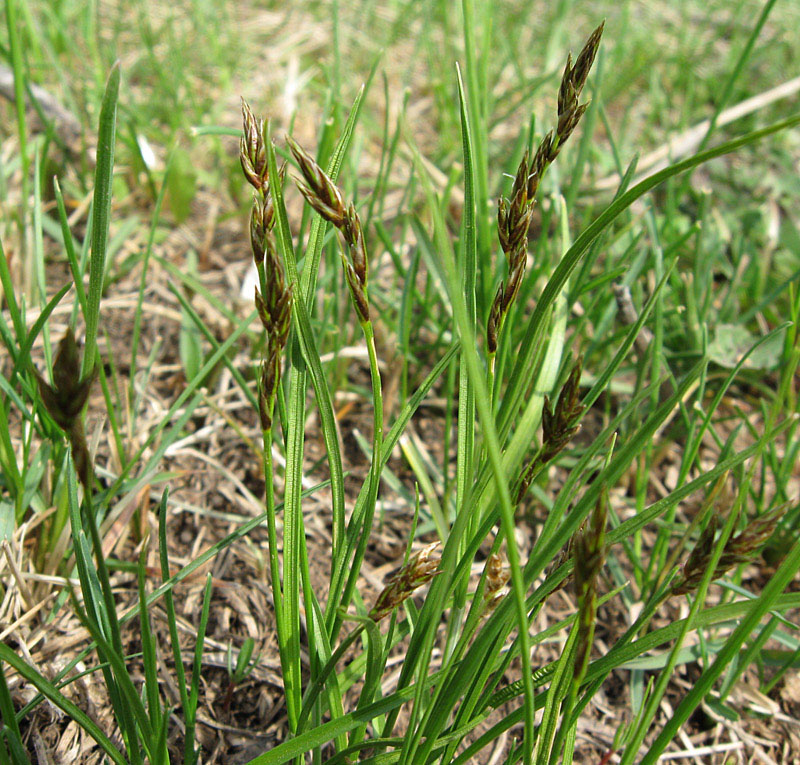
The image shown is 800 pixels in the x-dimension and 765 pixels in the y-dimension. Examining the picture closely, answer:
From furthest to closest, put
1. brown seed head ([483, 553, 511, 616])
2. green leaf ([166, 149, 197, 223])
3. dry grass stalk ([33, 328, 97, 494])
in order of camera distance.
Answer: green leaf ([166, 149, 197, 223]) → brown seed head ([483, 553, 511, 616]) → dry grass stalk ([33, 328, 97, 494])

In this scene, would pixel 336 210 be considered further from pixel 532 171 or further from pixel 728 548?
pixel 728 548

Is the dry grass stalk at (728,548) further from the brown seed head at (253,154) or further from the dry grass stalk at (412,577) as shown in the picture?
the brown seed head at (253,154)

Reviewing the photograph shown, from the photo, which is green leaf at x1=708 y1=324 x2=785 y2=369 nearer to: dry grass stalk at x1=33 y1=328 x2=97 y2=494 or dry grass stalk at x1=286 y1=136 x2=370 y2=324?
dry grass stalk at x1=286 y1=136 x2=370 y2=324

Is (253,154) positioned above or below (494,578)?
above

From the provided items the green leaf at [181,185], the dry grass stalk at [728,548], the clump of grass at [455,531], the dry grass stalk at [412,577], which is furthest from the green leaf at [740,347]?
the green leaf at [181,185]

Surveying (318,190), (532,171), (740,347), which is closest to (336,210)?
(318,190)

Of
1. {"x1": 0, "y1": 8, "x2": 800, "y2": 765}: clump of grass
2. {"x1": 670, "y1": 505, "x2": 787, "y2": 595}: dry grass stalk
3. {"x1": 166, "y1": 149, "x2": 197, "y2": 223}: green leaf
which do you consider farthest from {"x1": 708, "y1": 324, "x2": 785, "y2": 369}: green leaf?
{"x1": 166, "y1": 149, "x2": 197, "y2": 223}: green leaf
